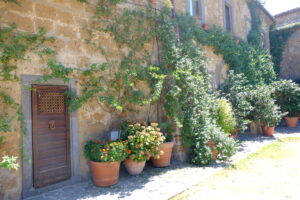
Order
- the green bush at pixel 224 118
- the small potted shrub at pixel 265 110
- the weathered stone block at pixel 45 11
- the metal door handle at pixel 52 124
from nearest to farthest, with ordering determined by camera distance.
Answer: the weathered stone block at pixel 45 11, the metal door handle at pixel 52 124, the green bush at pixel 224 118, the small potted shrub at pixel 265 110

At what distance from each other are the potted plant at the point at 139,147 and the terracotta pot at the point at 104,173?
0.41 metres

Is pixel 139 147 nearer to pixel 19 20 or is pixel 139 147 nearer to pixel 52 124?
pixel 52 124

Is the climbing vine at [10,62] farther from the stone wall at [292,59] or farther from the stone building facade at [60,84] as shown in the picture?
the stone wall at [292,59]

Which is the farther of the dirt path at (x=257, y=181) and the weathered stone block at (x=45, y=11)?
the weathered stone block at (x=45, y=11)

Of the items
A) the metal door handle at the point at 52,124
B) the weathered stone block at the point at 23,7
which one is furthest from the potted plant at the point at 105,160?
the weathered stone block at the point at 23,7

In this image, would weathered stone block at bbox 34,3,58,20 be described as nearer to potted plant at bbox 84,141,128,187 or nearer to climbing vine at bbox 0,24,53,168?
climbing vine at bbox 0,24,53,168

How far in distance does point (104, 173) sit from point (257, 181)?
2616 millimetres

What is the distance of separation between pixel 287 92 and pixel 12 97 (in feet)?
33.3

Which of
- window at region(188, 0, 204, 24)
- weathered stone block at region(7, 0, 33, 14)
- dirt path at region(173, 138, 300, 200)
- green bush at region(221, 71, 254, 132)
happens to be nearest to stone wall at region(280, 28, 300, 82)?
green bush at region(221, 71, 254, 132)

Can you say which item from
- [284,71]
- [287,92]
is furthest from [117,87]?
[284,71]

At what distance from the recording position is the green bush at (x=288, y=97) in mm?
10156

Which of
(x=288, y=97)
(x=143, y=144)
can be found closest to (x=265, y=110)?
Result: (x=288, y=97)

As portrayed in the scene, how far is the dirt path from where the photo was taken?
3.63 meters

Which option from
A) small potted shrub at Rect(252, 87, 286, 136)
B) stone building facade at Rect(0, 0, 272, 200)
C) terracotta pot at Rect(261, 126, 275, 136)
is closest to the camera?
stone building facade at Rect(0, 0, 272, 200)
